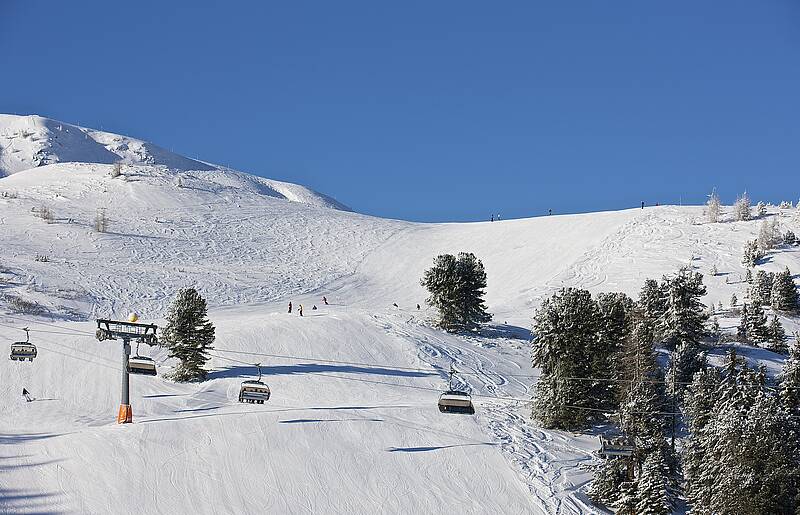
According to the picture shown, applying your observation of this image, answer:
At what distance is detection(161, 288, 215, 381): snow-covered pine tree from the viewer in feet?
187

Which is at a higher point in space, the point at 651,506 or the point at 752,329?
the point at 752,329

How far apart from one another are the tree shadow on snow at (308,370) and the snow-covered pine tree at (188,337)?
1.50 metres

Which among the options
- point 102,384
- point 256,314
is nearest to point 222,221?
point 256,314

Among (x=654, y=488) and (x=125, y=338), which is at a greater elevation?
(x=125, y=338)

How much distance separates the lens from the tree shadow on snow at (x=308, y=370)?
192 feet

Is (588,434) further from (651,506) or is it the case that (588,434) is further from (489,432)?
(651,506)

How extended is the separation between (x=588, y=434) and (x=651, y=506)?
1276cm

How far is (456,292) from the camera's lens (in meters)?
74.6

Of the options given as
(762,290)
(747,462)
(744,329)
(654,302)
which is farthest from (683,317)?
(747,462)

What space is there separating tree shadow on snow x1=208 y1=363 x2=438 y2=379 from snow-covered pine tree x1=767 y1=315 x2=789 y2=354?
30.7 meters

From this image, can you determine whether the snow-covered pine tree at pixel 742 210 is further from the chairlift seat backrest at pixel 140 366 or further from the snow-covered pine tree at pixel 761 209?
the chairlift seat backrest at pixel 140 366

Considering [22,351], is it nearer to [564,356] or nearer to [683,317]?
[564,356]

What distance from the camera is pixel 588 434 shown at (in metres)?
50.2

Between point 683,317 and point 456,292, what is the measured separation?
19682 millimetres
